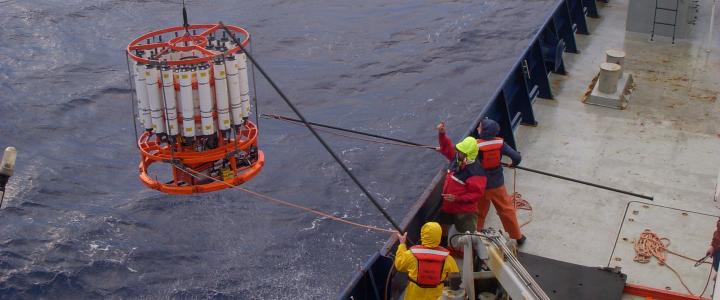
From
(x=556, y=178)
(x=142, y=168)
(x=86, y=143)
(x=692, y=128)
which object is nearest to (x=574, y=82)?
(x=692, y=128)

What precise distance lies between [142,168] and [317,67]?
15542mm

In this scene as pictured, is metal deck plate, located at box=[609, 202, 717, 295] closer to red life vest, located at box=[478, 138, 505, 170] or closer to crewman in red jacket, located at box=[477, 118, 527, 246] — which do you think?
crewman in red jacket, located at box=[477, 118, 527, 246]

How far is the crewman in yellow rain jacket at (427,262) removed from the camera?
7605 millimetres

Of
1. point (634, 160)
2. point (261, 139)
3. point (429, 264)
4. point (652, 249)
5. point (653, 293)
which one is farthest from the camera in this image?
point (261, 139)

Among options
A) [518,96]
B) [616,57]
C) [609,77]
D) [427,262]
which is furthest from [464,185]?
[616,57]

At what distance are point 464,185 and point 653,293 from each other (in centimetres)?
223

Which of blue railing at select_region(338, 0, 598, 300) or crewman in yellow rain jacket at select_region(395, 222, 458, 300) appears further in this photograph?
blue railing at select_region(338, 0, 598, 300)

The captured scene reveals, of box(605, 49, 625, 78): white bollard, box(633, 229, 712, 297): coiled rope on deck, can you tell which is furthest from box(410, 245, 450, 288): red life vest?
box(605, 49, 625, 78): white bollard

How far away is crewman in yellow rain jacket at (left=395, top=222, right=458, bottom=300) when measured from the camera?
761 cm

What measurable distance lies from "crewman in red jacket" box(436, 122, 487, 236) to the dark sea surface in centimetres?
617

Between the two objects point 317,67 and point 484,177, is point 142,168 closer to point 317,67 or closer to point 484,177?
point 484,177

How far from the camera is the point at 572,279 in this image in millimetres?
8570

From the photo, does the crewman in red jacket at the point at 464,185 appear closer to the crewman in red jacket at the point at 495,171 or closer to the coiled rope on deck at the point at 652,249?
the crewman in red jacket at the point at 495,171

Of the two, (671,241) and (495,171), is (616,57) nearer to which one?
(671,241)
